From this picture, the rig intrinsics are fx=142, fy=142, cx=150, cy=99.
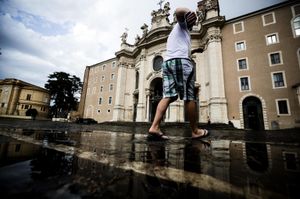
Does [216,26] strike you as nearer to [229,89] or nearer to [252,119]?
[229,89]

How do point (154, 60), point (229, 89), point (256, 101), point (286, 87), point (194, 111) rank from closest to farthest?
point (194, 111) < point (286, 87) < point (256, 101) < point (229, 89) < point (154, 60)

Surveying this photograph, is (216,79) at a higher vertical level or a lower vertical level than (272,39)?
lower

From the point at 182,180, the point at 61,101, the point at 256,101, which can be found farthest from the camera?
the point at 61,101

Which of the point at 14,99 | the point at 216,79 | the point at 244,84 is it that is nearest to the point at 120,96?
the point at 216,79

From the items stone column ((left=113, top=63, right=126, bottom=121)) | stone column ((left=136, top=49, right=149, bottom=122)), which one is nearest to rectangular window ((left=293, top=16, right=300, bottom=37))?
stone column ((left=136, top=49, right=149, bottom=122))

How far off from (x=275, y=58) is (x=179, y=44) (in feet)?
51.8

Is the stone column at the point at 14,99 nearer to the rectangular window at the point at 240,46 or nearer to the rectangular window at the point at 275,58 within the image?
the rectangular window at the point at 240,46

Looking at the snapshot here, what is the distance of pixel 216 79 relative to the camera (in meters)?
14.3

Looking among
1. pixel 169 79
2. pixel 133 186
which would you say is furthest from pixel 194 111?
pixel 133 186

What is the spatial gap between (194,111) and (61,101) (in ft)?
134

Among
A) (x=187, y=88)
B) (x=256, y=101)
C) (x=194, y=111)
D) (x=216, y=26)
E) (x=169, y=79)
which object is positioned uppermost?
(x=216, y=26)

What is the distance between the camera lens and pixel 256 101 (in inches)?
526

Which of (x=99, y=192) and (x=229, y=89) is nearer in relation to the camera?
(x=99, y=192)

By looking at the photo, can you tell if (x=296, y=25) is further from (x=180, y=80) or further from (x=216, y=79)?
(x=180, y=80)
